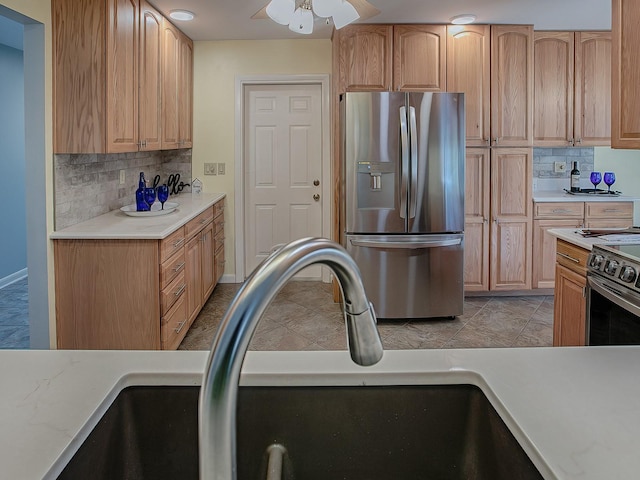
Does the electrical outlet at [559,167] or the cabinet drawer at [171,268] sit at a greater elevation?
the electrical outlet at [559,167]

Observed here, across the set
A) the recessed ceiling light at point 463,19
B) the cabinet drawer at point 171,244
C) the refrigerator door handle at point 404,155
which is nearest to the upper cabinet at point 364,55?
the recessed ceiling light at point 463,19

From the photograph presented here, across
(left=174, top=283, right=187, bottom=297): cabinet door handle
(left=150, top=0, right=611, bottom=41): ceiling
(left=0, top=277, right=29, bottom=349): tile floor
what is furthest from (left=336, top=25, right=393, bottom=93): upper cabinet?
(left=0, top=277, right=29, bottom=349): tile floor

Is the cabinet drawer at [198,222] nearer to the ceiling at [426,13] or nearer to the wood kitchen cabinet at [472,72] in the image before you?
the ceiling at [426,13]

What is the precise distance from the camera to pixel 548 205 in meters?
4.71

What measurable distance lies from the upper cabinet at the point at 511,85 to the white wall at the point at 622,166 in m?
1.11

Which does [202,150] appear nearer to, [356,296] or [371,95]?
[371,95]

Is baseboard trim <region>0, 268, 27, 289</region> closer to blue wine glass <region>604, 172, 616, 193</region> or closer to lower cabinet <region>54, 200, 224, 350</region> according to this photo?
lower cabinet <region>54, 200, 224, 350</region>

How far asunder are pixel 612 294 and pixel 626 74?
3.27 ft

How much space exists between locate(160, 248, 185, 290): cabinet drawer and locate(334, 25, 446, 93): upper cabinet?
199 centimetres

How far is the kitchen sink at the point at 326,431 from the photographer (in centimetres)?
101

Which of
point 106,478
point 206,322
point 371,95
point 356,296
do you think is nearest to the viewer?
point 356,296

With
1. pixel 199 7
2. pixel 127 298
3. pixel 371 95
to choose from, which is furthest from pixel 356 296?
pixel 199 7

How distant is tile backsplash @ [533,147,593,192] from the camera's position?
529 cm

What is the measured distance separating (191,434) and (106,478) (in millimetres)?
159
